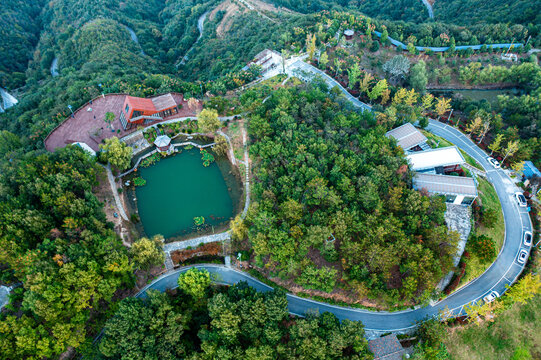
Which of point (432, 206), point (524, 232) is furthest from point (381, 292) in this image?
point (524, 232)

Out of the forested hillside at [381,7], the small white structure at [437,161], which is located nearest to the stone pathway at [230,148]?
the small white structure at [437,161]

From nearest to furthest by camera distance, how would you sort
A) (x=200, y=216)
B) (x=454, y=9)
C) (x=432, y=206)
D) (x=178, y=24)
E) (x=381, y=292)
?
1. (x=381, y=292)
2. (x=432, y=206)
3. (x=200, y=216)
4. (x=454, y=9)
5. (x=178, y=24)

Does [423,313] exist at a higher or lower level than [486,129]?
lower

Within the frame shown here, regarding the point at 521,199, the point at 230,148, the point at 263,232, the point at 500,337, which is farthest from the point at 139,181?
the point at 521,199

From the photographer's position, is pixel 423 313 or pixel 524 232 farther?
pixel 524 232

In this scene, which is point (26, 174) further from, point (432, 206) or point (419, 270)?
point (432, 206)

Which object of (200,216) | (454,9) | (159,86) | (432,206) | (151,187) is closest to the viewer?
(432,206)
